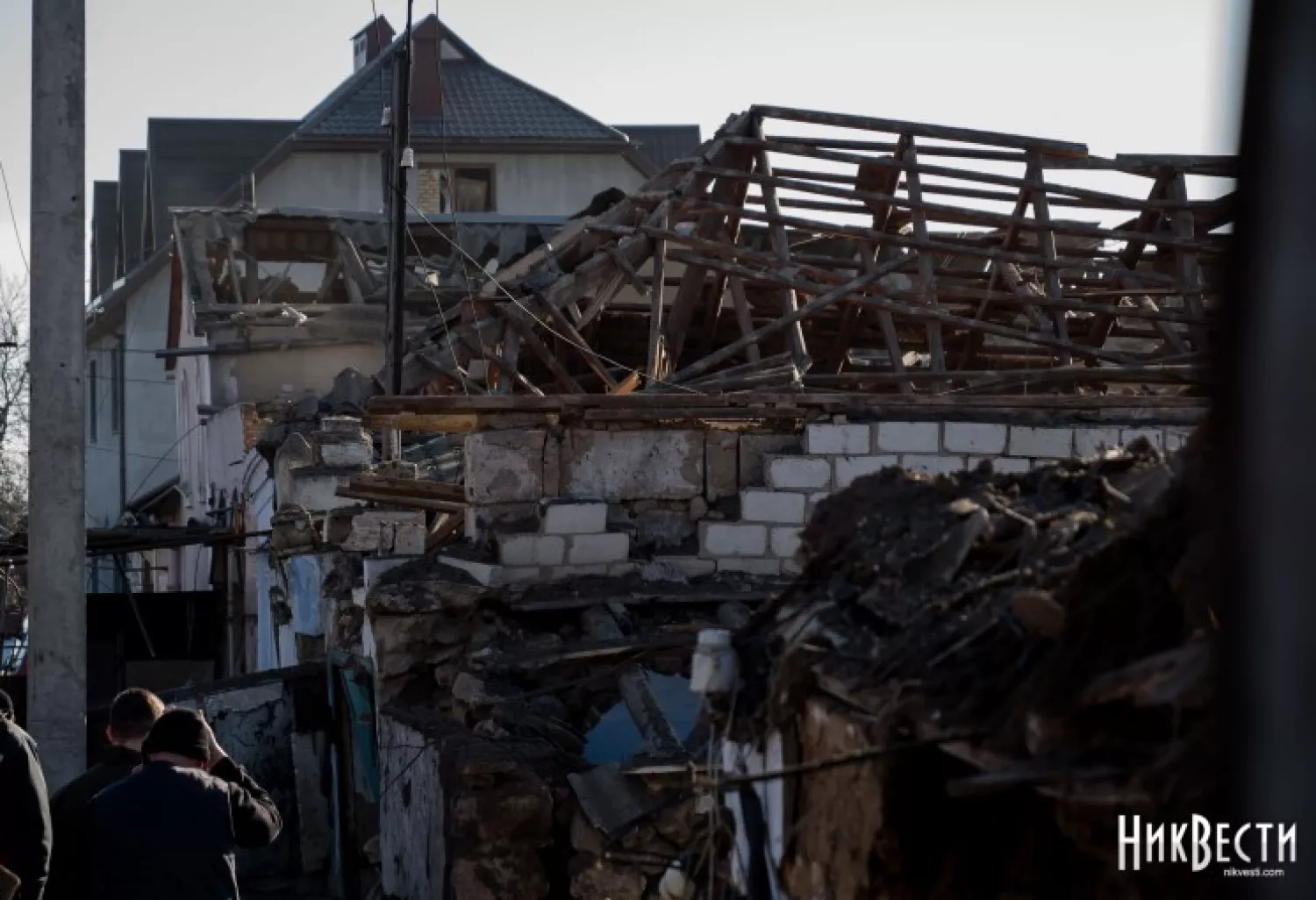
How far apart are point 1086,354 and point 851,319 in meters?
2.61

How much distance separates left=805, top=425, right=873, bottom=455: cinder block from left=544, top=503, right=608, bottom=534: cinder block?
1.32 meters

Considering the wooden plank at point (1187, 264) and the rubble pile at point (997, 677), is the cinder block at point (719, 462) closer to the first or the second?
the wooden plank at point (1187, 264)

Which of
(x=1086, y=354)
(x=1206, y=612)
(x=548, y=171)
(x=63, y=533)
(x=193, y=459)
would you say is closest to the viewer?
(x=1206, y=612)

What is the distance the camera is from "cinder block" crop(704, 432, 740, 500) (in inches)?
476

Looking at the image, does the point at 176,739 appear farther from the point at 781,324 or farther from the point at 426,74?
the point at 426,74

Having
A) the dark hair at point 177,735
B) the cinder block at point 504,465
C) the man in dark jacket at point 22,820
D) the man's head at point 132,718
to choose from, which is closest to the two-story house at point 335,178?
the cinder block at point 504,465

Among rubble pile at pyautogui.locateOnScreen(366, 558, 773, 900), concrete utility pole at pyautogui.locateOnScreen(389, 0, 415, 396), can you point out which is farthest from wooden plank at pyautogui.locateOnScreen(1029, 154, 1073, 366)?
concrete utility pole at pyautogui.locateOnScreen(389, 0, 415, 396)

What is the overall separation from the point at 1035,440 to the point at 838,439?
1.21m

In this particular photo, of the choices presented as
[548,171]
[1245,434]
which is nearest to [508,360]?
[1245,434]

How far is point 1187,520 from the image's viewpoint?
4.26 meters

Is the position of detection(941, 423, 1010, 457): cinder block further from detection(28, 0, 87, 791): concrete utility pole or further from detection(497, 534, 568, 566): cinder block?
detection(28, 0, 87, 791): concrete utility pole

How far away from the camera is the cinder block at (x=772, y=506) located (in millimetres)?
11906

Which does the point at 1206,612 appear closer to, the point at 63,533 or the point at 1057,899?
the point at 1057,899

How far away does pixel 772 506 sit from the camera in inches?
471
